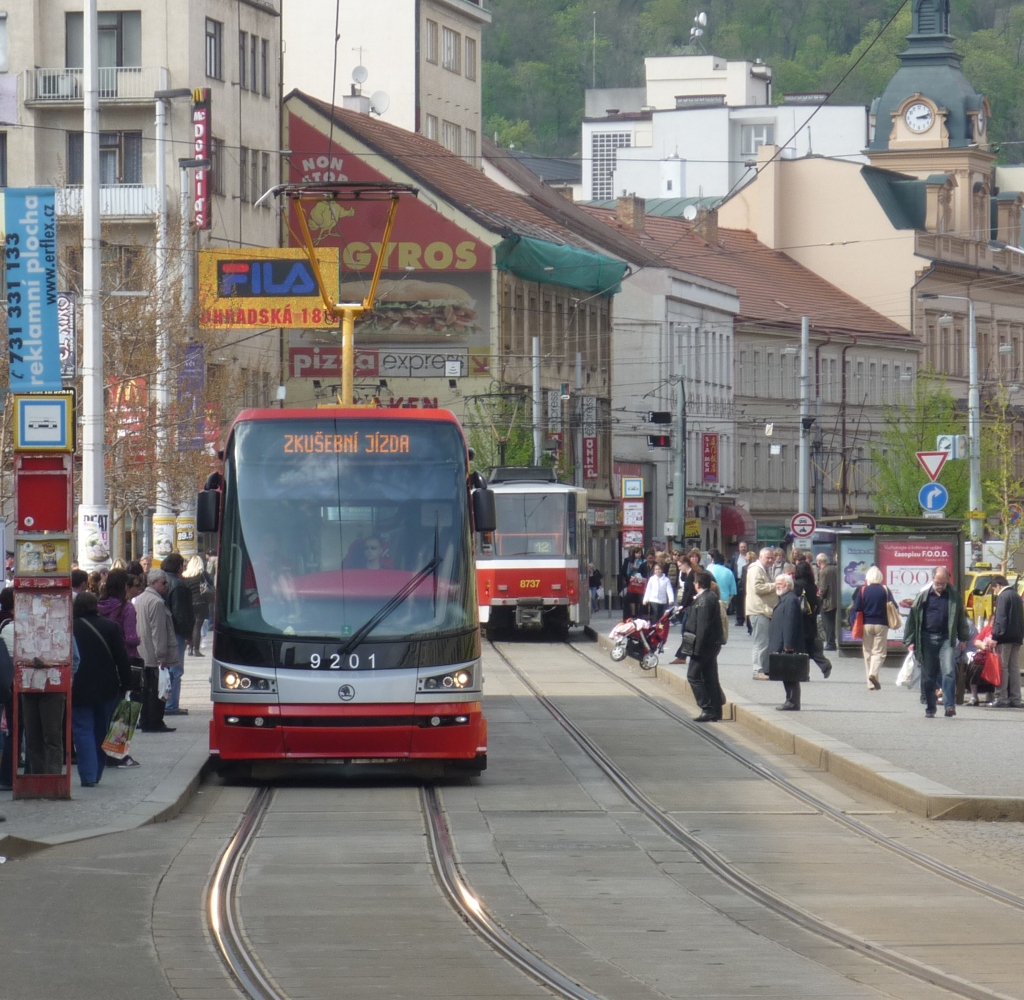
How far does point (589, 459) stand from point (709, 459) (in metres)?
11.2

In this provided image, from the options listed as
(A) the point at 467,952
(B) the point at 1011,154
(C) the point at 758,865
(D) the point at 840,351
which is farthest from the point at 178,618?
(B) the point at 1011,154

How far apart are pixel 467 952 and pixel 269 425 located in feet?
29.6

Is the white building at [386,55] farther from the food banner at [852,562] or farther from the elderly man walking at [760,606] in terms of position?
the elderly man walking at [760,606]

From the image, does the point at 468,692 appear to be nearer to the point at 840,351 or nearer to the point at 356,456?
the point at 356,456

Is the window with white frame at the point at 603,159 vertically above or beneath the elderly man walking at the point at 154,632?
above

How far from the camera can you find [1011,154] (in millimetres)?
135000

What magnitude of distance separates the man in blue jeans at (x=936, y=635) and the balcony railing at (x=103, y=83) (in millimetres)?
43800

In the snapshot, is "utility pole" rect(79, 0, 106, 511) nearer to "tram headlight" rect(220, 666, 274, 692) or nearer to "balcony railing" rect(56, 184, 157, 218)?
"tram headlight" rect(220, 666, 274, 692)

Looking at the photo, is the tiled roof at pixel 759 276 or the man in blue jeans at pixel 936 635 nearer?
the man in blue jeans at pixel 936 635

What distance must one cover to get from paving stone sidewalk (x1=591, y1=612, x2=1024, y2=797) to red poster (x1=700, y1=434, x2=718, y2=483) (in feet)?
164

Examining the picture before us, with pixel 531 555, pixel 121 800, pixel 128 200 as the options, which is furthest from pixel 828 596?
pixel 128 200

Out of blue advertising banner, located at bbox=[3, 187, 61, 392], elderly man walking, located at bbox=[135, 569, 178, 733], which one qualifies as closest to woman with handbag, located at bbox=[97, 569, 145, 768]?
elderly man walking, located at bbox=[135, 569, 178, 733]

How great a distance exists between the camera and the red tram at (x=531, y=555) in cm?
4578

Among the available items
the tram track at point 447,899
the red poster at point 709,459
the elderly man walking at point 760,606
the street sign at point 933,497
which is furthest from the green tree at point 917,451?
the tram track at point 447,899
